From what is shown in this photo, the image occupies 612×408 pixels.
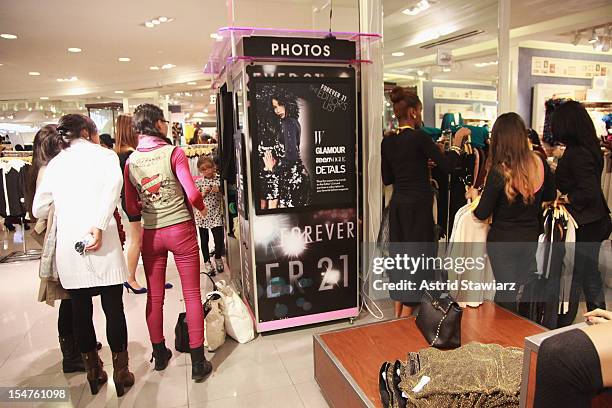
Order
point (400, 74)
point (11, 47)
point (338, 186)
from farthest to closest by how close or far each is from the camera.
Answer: point (11, 47) → point (400, 74) → point (338, 186)

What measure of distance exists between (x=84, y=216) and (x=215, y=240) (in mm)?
2525

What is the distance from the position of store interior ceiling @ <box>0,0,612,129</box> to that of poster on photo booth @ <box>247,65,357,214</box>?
0.65 m

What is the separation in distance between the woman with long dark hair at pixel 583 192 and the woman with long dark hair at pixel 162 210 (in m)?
2.36

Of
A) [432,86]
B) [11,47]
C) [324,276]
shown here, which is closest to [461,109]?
[432,86]

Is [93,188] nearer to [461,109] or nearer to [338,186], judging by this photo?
[338,186]

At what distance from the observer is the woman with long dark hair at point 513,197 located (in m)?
2.32

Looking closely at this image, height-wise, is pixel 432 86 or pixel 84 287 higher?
pixel 432 86

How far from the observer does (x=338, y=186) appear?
116 inches

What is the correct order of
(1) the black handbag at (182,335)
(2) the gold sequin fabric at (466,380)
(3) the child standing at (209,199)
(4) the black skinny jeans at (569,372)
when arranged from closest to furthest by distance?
(4) the black skinny jeans at (569,372), (2) the gold sequin fabric at (466,380), (1) the black handbag at (182,335), (3) the child standing at (209,199)

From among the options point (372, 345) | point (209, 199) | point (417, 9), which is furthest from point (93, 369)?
point (417, 9)

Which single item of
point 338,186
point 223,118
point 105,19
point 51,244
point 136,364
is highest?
point 105,19

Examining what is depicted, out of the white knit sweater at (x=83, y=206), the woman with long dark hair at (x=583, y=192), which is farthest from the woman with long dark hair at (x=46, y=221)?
the woman with long dark hair at (x=583, y=192)

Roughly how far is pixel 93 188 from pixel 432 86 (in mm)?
3266

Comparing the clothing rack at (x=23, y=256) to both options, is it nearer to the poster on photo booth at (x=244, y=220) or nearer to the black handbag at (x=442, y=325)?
the poster on photo booth at (x=244, y=220)
